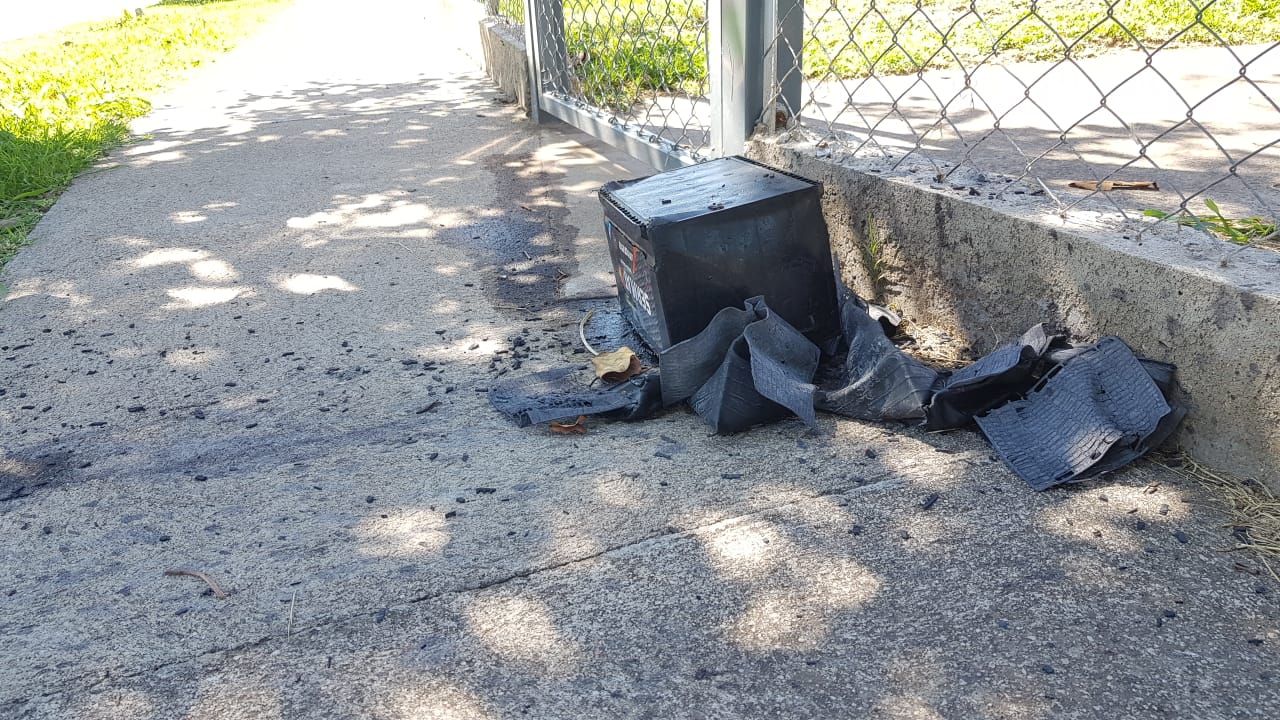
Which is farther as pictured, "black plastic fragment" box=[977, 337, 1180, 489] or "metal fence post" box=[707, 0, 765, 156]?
"metal fence post" box=[707, 0, 765, 156]

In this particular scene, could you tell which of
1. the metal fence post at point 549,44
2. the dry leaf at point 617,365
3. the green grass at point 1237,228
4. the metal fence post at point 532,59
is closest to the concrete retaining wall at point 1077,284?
the green grass at point 1237,228

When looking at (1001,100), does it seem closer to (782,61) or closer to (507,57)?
(782,61)

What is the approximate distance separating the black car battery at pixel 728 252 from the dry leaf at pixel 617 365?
0.08m

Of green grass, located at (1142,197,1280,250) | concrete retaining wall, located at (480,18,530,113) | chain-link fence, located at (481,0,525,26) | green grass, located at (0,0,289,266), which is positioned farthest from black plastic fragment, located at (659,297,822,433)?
chain-link fence, located at (481,0,525,26)

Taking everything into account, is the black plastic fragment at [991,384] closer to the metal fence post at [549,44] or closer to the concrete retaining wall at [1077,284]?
the concrete retaining wall at [1077,284]

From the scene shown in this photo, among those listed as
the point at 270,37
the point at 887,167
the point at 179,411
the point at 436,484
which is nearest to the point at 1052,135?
the point at 887,167

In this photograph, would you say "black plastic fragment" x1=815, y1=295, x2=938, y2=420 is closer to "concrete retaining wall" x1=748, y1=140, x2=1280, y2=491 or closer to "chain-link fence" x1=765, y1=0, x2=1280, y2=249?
"concrete retaining wall" x1=748, y1=140, x2=1280, y2=491

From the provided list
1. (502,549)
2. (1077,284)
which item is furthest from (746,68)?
(502,549)

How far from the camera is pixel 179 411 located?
2.85 metres

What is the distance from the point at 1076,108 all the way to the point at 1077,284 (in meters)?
2.31

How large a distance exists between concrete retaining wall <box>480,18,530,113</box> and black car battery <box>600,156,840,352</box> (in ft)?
13.4

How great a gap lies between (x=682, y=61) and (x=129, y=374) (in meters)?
4.48

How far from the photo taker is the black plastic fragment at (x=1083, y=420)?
2.14 metres

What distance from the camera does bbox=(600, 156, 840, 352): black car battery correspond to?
2705 mm
